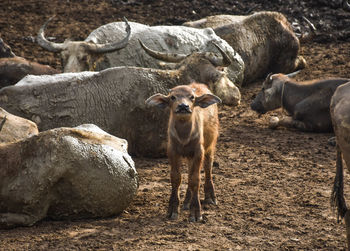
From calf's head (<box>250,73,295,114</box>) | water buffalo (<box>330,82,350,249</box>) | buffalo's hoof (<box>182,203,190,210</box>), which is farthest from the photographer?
calf's head (<box>250,73,295,114</box>)

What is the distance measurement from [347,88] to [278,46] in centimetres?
840

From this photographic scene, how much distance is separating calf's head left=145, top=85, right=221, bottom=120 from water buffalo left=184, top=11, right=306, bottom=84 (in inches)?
245

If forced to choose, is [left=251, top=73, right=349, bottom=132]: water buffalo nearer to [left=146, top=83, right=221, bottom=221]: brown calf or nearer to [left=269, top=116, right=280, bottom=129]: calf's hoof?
[left=269, top=116, right=280, bottom=129]: calf's hoof

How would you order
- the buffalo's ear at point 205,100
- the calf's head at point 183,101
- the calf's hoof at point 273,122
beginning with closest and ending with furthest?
1. the calf's head at point 183,101
2. the buffalo's ear at point 205,100
3. the calf's hoof at point 273,122

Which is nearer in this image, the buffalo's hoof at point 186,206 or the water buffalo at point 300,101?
the buffalo's hoof at point 186,206

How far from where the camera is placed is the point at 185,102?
257 inches

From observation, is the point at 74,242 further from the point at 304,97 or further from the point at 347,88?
the point at 304,97

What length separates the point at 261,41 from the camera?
13.5m

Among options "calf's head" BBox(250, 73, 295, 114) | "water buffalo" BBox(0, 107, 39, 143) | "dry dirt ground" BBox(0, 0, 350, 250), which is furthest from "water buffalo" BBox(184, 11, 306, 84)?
"water buffalo" BBox(0, 107, 39, 143)

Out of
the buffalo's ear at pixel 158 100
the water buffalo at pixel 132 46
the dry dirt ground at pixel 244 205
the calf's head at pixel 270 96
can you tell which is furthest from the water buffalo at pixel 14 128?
the calf's head at pixel 270 96

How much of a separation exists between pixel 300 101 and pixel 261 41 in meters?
3.37

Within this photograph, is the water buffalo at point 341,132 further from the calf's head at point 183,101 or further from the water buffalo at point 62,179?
the water buffalo at point 62,179

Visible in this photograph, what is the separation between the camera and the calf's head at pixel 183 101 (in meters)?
6.45

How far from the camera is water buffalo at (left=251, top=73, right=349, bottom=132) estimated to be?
1001 centimetres
